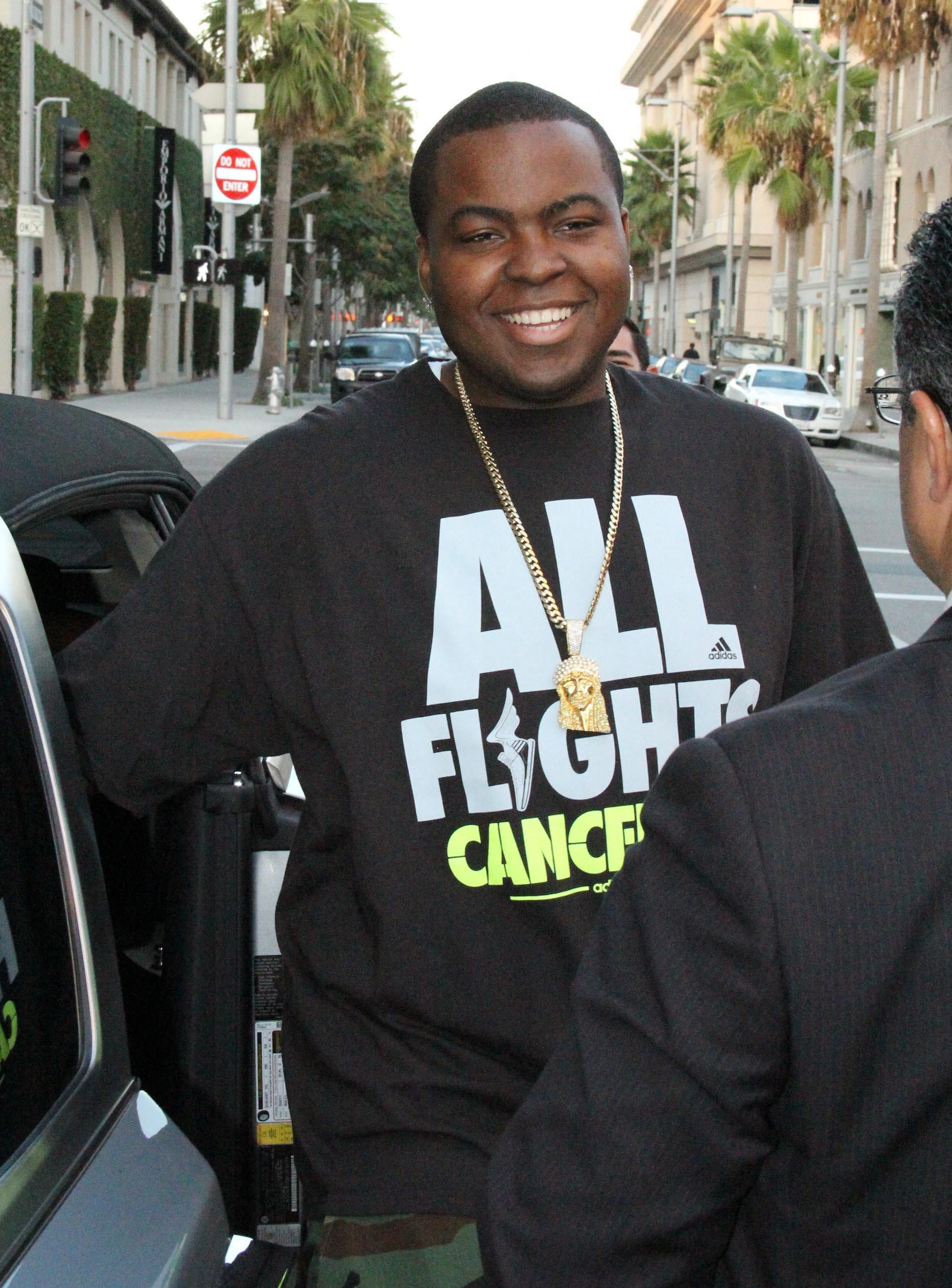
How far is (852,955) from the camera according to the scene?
1.04 meters

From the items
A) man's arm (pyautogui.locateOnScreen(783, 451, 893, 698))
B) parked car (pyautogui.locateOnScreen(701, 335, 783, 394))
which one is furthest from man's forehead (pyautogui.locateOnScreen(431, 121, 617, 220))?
parked car (pyautogui.locateOnScreen(701, 335, 783, 394))

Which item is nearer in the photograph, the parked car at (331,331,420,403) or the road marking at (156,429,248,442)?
the road marking at (156,429,248,442)

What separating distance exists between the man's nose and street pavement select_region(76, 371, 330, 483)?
1312cm

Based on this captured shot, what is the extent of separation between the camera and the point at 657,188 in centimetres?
8125

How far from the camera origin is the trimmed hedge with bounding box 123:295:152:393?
38.0 m

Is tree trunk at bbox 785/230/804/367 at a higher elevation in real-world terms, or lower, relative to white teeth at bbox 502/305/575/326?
higher

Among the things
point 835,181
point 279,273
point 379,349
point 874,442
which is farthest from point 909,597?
point 835,181

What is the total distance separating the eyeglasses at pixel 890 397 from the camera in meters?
1.29

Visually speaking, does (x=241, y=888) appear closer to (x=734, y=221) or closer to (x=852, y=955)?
(x=852, y=955)

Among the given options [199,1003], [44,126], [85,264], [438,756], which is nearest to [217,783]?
[199,1003]

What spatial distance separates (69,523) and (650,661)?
4.31ft

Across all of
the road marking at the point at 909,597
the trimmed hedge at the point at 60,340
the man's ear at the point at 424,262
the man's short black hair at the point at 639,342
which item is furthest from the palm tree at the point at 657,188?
the man's ear at the point at 424,262

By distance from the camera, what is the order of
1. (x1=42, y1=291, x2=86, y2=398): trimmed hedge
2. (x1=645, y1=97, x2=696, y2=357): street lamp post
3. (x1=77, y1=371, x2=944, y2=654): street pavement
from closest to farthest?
(x1=77, y1=371, x2=944, y2=654): street pavement
(x1=42, y1=291, x2=86, y2=398): trimmed hedge
(x1=645, y1=97, x2=696, y2=357): street lamp post

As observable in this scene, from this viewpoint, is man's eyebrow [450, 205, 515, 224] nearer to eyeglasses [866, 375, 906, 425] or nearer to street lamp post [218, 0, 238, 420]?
eyeglasses [866, 375, 906, 425]
